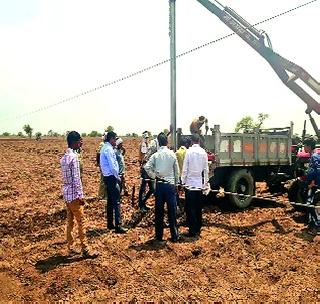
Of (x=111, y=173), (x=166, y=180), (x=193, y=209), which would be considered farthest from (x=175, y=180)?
(x=111, y=173)

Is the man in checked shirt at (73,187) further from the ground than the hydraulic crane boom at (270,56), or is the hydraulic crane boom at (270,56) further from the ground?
the hydraulic crane boom at (270,56)

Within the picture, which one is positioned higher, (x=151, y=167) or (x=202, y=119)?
(x=202, y=119)

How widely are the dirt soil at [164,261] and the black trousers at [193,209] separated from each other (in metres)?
0.24

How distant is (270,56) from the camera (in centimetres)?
1348

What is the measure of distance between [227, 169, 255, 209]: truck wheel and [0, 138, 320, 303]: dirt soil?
1.15 ft

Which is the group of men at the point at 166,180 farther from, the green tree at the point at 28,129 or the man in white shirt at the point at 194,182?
the green tree at the point at 28,129

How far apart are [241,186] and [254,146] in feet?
3.32

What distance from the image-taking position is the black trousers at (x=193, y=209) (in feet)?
25.1

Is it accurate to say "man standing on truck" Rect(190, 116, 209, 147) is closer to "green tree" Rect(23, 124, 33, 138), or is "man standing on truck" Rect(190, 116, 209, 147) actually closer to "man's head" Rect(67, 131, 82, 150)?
"man's head" Rect(67, 131, 82, 150)

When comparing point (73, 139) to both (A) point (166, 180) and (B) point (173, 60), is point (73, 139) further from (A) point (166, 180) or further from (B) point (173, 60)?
(B) point (173, 60)

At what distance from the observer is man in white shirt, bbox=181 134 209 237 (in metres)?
7.64

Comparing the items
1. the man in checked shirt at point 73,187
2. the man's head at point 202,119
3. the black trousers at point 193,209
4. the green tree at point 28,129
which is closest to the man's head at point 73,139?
the man in checked shirt at point 73,187

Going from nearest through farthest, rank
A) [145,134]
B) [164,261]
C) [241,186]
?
1. [164,261]
2. [241,186]
3. [145,134]

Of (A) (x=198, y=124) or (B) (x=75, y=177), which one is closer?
(B) (x=75, y=177)
